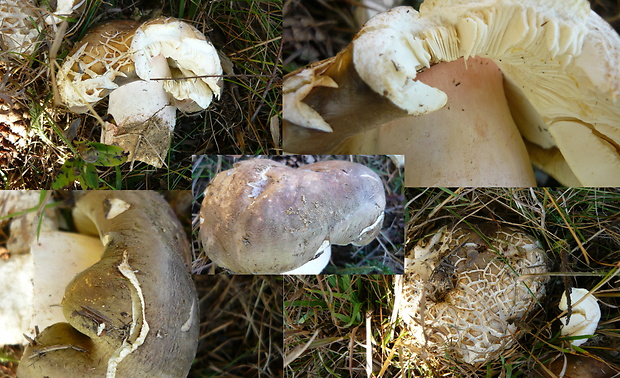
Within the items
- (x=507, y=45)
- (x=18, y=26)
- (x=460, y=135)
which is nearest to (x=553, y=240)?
(x=460, y=135)


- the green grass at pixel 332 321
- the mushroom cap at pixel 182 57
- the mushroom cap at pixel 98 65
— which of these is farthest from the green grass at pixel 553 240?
the mushroom cap at pixel 98 65

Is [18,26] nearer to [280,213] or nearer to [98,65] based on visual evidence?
[98,65]

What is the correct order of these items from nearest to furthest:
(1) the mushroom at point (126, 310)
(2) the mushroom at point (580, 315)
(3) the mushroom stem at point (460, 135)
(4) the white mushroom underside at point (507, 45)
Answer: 1. (4) the white mushroom underside at point (507, 45)
2. (1) the mushroom at point (126, 310)
3. (3) the mushroom stem at point (460, 135)
4. (2) the mushroom at point (580, 315)

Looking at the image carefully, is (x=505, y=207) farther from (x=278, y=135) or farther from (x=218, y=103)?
(x=218, y=103)

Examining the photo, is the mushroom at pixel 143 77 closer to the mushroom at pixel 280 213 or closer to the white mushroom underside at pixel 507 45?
the mushroom at pixel 280 213

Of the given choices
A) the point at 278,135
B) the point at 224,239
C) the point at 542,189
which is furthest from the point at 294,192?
the point at 542,189

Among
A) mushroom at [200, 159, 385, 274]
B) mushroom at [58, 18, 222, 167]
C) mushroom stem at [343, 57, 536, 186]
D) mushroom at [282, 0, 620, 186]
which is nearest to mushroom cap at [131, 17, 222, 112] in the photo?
mushroom at [58, 18, 222, 167]
